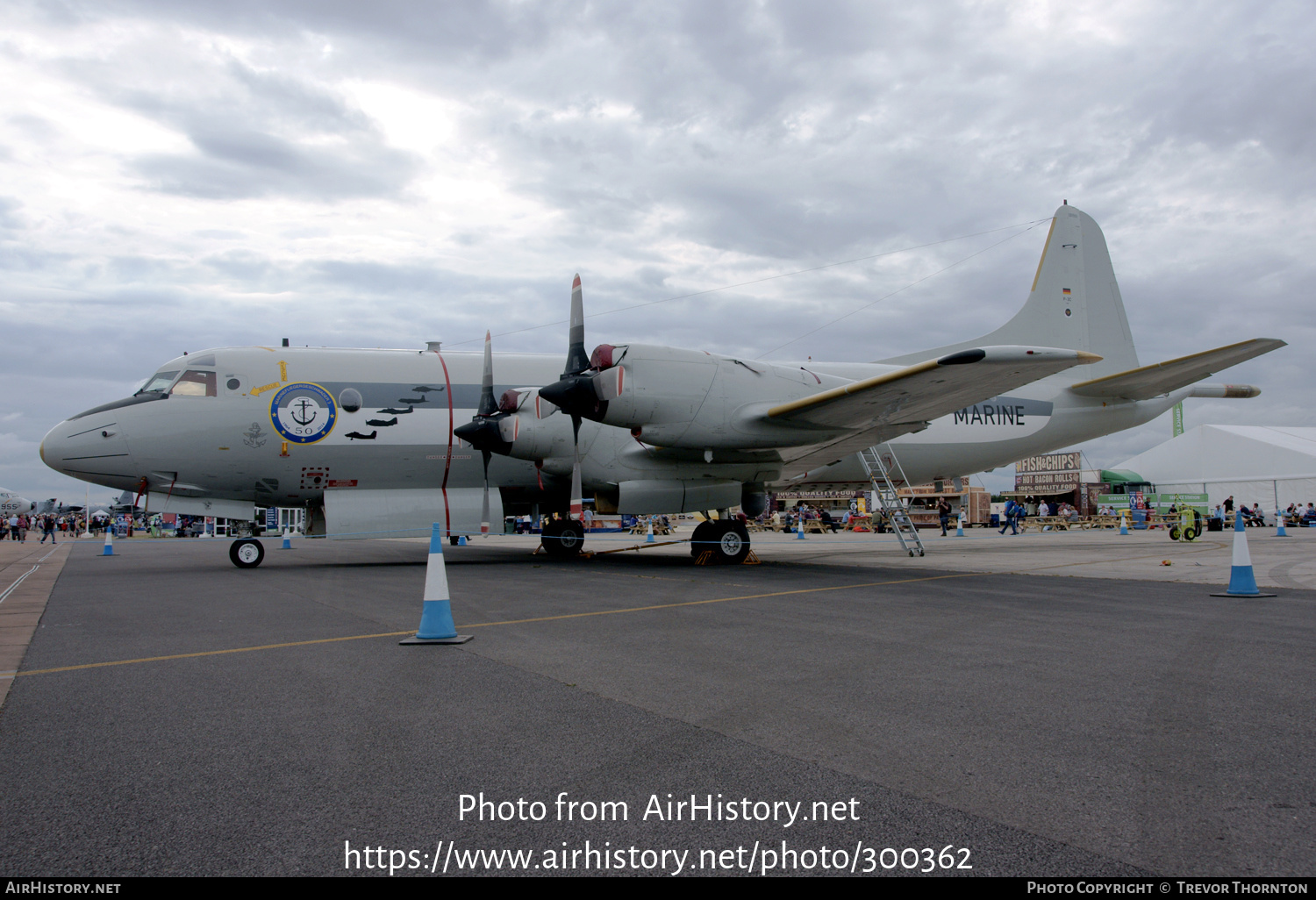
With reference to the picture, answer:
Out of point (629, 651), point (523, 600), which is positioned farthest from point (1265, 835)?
point (523, 600)

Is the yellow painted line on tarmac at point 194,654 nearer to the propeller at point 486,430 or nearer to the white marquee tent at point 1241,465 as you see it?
the propeller at point 486,430

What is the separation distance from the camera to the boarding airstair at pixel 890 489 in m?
15.6

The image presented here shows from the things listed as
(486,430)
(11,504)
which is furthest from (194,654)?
(11,504)

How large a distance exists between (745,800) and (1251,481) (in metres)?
54.1

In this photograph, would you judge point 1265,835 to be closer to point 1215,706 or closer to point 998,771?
point 998,771

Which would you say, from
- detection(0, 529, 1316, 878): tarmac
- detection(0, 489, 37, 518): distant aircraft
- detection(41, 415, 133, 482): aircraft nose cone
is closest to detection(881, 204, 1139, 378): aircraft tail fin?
detection(0, 529, 1316, 878): tarmac

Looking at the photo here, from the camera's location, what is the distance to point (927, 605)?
8227 mm

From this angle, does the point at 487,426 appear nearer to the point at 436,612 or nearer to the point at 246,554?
the point at 246,554

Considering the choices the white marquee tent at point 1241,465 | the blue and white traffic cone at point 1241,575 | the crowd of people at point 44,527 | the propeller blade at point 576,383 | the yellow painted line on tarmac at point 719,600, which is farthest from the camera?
the white marquee tent at point 1241,465

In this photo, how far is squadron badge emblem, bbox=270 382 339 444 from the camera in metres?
14.3

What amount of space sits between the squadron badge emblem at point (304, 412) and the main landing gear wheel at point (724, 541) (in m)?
A: 7.67

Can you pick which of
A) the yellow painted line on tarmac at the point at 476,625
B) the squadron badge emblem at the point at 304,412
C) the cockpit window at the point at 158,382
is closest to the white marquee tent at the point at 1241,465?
the yellow painted line on tarmac at the point at 476,625

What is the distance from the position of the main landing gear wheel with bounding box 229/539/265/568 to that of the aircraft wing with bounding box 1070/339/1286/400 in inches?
705

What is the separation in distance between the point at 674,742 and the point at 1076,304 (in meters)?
18.6
